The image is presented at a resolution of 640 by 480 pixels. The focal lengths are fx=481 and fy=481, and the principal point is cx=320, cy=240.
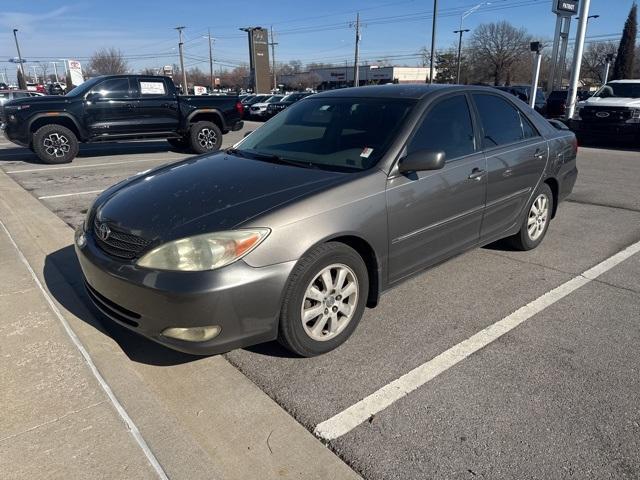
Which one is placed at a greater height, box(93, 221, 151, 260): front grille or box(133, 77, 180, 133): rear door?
box(133, 77, 180, 133): rear door

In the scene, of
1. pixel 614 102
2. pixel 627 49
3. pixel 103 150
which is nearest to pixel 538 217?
pixel 614 102

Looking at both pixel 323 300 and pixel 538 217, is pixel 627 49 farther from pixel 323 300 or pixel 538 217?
pixel 323 300

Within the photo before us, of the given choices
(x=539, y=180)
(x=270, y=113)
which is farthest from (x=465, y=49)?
(x=539, y=180)

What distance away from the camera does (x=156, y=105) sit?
1161cm

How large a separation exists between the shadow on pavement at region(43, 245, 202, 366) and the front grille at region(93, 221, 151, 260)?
→ 68cm

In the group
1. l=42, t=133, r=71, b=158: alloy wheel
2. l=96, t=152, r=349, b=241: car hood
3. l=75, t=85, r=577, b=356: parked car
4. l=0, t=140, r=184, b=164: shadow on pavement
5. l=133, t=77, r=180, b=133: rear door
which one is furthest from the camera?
l=0, t=140, r=184, b=164: shadow on pavement

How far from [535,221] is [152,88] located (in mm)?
9858

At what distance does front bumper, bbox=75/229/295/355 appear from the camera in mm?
2455

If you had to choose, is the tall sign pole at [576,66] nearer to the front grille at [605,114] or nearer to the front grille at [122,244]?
the front grille at [605,114]

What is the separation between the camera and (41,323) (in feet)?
11.1

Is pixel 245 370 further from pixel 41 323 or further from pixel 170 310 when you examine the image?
pixel 41 323

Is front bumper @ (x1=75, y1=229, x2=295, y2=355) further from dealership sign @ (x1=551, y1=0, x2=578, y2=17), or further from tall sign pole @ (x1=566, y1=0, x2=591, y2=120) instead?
dealership sign @ (x1=551, y1=0, x2=578, y2=17)

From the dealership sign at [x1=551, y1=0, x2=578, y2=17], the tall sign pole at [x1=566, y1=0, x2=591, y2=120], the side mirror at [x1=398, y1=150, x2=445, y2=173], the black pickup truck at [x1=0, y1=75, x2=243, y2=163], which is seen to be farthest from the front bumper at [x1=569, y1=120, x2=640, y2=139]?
the side mirror at [x1=398, y1=150, x2=445, y2=173]

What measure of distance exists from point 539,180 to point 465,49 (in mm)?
78858
